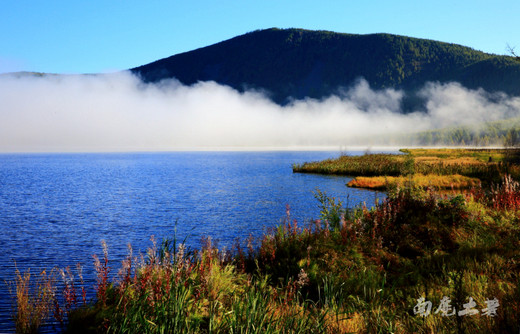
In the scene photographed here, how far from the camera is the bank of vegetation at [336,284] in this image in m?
6.22

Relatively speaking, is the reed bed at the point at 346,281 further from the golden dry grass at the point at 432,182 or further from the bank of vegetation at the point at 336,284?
the golden dry grass at the point at 432,182

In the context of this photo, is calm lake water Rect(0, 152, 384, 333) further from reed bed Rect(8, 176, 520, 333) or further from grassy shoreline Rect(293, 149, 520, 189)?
grassy shoreline Rect(293, 149, 520, 189)

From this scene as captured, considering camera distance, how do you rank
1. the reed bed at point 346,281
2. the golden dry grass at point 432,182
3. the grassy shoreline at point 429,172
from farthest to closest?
the grassy shoreline at point 429,172 → the golden dry grass at point 432,182 → the reed bed at point 346,281

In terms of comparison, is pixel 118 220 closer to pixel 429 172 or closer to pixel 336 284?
pixel 336 284

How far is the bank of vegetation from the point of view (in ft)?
20.4

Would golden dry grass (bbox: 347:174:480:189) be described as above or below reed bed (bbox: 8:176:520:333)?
below

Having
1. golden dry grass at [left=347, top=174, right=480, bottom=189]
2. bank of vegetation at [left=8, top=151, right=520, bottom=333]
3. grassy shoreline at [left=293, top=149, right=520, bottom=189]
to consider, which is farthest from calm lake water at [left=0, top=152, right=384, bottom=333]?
grassy shoreline at [left=293, top=149, right=520, bottom=189]

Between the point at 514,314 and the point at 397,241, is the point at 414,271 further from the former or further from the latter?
the point at 514,314

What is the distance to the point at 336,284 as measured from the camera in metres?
9.30

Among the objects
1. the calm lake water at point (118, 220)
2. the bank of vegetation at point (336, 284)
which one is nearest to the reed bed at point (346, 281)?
the bank of vegetation at point (336, 284)

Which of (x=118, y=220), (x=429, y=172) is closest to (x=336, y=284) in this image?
(x=118, y=220)

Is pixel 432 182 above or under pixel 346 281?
under

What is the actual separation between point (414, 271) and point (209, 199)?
24573 mm

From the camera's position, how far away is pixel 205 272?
8.02 m
